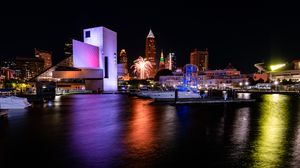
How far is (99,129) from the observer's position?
14789 millimetres

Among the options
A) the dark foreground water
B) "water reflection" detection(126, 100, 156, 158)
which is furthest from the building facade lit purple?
"water reflection" detection(126, 100, 156, 158)

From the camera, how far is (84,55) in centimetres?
8425

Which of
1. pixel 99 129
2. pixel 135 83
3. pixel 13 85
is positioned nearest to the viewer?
pixel 99 129

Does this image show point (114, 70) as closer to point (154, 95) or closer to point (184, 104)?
point (154, 95)

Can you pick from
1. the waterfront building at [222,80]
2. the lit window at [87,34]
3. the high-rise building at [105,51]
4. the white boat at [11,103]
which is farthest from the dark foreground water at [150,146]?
the waterfront building at [222,80]

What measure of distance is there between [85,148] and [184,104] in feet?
71.0

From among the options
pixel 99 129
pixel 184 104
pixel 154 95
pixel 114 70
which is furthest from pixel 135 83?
pixel 99 129

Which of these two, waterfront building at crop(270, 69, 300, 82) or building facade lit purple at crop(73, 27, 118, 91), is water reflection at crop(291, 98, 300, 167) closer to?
building facade lit purple at crop(73, 27, 118, 91)

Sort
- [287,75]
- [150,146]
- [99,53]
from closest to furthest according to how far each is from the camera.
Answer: [150,146], [99,53], [287,75]

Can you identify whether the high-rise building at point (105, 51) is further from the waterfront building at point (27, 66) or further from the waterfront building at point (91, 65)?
the waterfront building at point (27, 66)

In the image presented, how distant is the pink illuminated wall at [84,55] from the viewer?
82.3m

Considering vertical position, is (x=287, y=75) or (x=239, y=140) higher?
(x=287, y=75)

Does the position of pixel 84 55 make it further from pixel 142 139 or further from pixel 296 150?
pixel 296 150

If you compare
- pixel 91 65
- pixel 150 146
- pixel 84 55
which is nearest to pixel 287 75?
pixel 91 65
